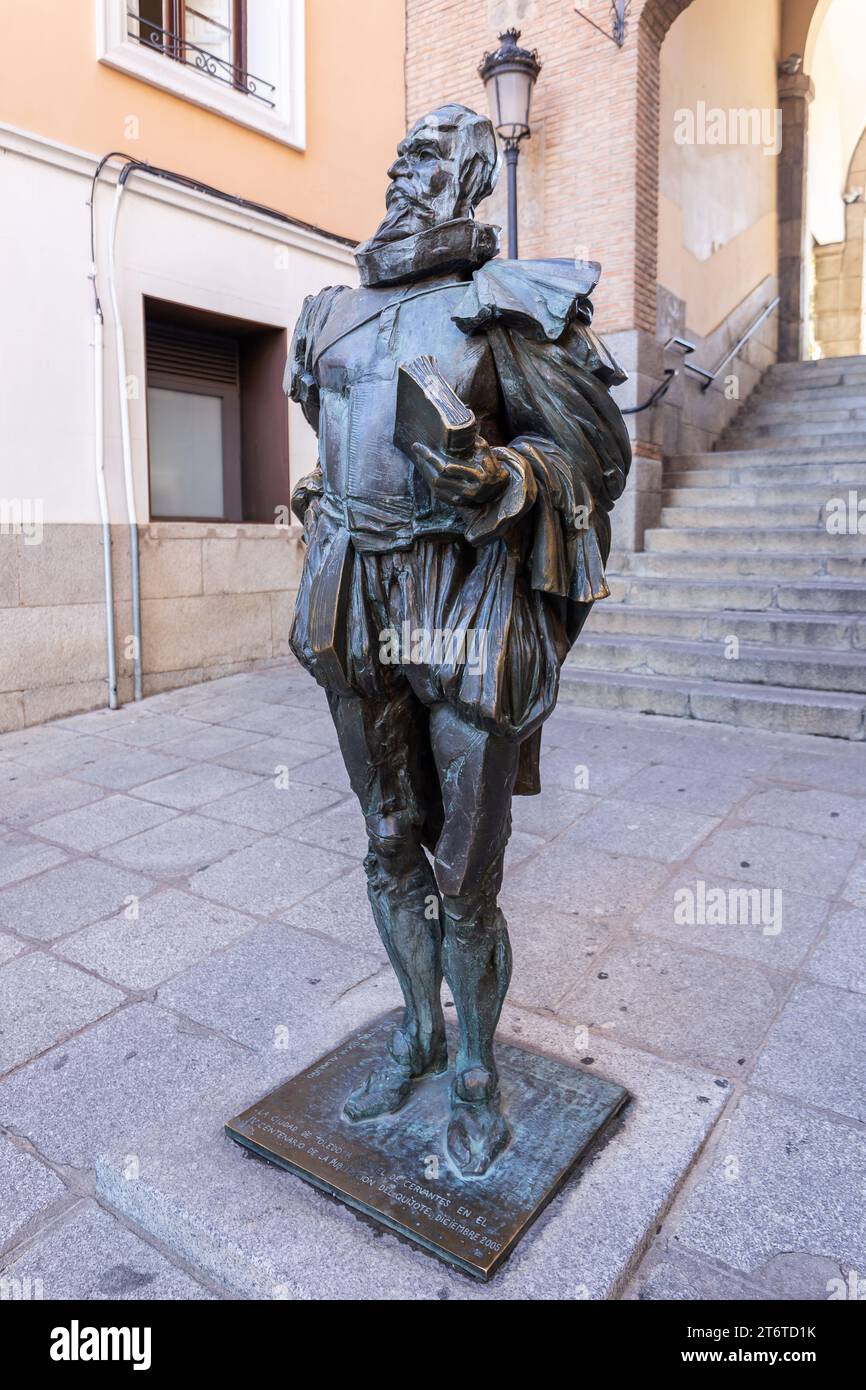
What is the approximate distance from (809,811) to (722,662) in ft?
7.35

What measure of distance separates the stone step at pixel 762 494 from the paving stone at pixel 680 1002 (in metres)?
5.67

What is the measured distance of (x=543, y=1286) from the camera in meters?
1.84

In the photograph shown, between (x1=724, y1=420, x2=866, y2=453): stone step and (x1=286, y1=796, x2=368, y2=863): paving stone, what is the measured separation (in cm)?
645


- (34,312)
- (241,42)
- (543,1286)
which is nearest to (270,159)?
(241,42)

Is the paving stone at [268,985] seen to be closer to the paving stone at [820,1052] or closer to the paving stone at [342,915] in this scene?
the paving stone at [342,915]

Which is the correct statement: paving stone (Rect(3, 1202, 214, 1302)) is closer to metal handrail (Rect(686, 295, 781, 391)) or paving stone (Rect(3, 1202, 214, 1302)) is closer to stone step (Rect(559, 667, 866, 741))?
stone step (Rect(559, 667, 866, 741))

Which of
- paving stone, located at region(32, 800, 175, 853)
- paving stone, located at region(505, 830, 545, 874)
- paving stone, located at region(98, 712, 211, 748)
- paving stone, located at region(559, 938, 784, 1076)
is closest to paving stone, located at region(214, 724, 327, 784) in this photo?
paving stone, located at region(98, 712, 211, 748)

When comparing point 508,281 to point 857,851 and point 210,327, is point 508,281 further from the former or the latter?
point 210,327

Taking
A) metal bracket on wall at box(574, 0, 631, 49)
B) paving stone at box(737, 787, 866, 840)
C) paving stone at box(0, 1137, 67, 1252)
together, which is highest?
metal bracket on wall at box(574, 0, 631, 49)

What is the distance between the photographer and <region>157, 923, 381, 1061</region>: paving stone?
9.39ft

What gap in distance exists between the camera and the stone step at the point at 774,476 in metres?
8.23

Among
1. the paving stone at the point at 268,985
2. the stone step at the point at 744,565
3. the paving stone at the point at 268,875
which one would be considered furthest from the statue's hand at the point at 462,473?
the stone step at the point at 744,565

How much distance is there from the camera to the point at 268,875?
13.1 ft
